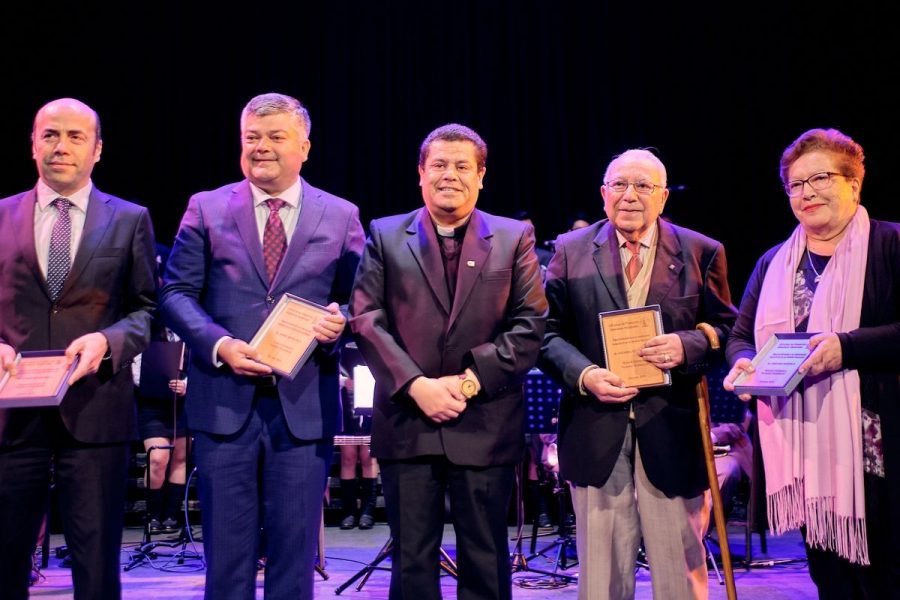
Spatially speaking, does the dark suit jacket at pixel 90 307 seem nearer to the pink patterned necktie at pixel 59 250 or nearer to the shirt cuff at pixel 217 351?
the pink patterned necktie at pixel 59 250

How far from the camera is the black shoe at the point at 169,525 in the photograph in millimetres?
7295

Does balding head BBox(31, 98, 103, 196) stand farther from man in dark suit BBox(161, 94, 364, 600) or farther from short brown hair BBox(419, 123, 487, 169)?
short brown hair BBox(419, 123, 487, 169)

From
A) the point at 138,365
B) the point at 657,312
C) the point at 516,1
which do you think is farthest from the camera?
the point at 516,1

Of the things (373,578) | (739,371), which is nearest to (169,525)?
(373,578)

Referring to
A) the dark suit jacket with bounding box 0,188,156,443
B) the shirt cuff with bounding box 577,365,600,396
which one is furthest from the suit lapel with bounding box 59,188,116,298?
the shirt cuff with bounding box 577,365,600,396

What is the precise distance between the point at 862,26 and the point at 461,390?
7523 mm

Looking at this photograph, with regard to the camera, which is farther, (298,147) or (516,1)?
(516,1)

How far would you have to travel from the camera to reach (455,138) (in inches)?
125

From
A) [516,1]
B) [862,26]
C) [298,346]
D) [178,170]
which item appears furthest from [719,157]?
[298,346]

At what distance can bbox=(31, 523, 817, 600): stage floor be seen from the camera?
5.12m

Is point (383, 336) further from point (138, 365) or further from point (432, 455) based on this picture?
point (138, 365)

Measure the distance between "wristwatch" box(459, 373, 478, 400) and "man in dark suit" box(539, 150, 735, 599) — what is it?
0.44m

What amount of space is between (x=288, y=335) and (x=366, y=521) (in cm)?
505

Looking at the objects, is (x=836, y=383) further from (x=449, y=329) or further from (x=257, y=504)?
(x=257, y=504)
